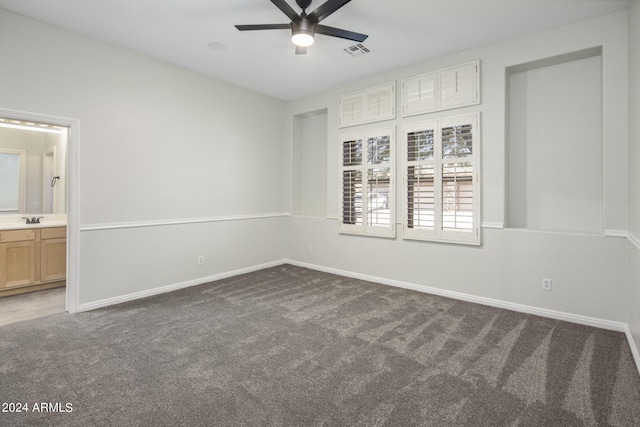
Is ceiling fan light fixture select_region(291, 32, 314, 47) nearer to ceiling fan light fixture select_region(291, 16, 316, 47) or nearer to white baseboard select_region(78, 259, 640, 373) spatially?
ceiling fan light fixture select_region(291, 16, 316, 47)

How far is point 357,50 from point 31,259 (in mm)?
4857

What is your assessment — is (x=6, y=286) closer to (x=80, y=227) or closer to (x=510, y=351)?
(x=80, y=227)

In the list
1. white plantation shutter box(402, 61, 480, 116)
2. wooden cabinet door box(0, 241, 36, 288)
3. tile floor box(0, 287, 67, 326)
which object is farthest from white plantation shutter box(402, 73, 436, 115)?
wooden cabinet door box(0, 241, 36, 288)

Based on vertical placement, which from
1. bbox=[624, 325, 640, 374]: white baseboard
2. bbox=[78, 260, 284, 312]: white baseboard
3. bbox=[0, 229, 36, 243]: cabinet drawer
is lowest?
bbox=[624, 325, 640, 374]: white baseboard

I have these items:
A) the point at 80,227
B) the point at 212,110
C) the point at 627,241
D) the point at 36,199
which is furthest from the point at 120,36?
the point at 627,241

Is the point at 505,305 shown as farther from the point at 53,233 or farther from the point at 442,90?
the point at 53,233

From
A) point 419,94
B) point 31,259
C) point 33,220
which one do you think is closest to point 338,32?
point 419,94

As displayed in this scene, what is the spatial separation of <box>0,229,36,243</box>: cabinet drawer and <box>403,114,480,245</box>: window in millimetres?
4830

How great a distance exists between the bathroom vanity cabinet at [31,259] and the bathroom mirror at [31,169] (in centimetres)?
74

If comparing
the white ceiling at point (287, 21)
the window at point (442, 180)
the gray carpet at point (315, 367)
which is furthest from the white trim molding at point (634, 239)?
the white ceiling at point (287, 21)

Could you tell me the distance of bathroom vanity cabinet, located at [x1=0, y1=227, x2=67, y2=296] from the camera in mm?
3816

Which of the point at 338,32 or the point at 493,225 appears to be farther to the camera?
the point at 493,225

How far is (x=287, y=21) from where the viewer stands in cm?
320

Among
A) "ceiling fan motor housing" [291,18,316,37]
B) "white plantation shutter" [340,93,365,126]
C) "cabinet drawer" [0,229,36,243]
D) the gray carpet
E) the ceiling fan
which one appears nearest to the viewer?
the gray carpet
